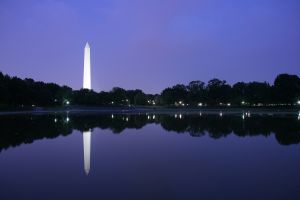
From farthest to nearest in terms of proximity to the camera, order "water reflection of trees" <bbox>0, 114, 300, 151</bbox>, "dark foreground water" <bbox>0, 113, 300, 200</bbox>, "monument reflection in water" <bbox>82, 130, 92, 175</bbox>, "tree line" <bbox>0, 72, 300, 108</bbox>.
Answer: "tree line" <bbox>0, 72, 300, 108</bbox>
"water reflection of trees" <bbox>0, 114, 300, 151</bbox>
"monument reflection in water" <bbox>82, 130, 92, 175</bbox>
"dark foreground water" <bbox>0, 113, 300, 200</bbox>

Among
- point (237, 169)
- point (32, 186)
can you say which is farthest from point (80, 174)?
point (237, 169)

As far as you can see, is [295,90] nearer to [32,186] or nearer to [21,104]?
[21,104]

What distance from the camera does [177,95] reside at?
397 ft

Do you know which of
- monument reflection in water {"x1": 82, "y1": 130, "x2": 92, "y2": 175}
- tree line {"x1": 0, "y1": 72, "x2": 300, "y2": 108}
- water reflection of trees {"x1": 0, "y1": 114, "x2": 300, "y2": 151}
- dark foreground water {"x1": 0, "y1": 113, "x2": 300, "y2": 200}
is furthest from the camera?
tree line {"x1": 0, "y1": 72, "x2": 300, "y2": 108}

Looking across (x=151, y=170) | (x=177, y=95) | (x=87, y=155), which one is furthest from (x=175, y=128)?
(x=177, y=95)

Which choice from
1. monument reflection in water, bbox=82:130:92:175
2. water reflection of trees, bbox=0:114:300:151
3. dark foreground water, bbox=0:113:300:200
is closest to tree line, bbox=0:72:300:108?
water reflection of trees, bbox=0:114:300:151

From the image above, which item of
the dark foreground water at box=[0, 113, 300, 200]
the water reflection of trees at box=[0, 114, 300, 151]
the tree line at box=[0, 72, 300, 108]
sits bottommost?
the dark foreground water at box=[0, 113, 300, 200]

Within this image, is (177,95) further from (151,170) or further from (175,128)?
(151,170)

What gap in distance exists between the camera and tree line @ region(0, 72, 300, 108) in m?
72.3

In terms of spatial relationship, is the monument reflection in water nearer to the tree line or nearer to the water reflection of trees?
the water reflection of trees

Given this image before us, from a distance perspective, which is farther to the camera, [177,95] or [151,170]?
[177,95]

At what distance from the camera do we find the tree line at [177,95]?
237ft

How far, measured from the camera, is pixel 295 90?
78688 millimetres

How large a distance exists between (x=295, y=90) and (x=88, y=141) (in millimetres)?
70475
